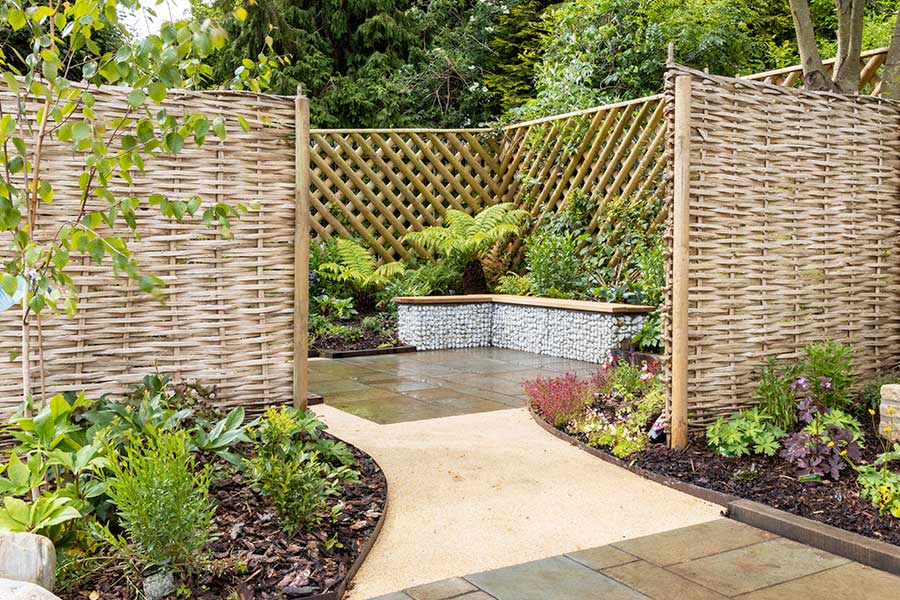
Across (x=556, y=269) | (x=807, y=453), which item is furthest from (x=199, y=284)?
(x=556, y=269)

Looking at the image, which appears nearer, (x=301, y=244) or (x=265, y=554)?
(x=265, y=554)

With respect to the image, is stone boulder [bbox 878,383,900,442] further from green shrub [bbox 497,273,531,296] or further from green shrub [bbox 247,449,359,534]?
green shrub [bbox 497,273,531,296]

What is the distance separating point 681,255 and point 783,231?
0.65 m

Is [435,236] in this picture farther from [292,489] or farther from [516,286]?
[292,489]

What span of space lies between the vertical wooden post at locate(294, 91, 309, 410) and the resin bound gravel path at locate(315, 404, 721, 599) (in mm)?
543

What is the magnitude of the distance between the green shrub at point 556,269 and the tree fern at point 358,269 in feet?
4.73

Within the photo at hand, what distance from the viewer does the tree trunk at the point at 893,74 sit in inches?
170

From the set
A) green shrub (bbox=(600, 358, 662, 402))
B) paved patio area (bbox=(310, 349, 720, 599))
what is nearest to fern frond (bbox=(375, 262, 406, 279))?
paved patio area (bbox=(310, 349, 720, 599))

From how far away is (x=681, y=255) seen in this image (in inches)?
138

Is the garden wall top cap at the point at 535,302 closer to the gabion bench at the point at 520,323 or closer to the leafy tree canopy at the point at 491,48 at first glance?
the gabion bench at the point at 520,323

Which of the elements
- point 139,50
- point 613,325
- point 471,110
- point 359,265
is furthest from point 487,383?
point 471,110

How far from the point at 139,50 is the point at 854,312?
138 inches

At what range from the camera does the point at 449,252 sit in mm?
7988

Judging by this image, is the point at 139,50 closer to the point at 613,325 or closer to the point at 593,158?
the point at 613,325
